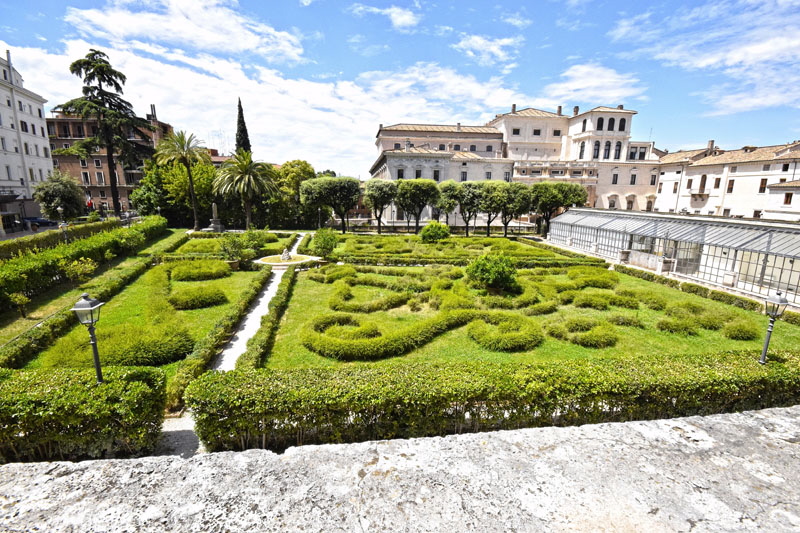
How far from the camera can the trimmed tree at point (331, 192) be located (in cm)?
4359

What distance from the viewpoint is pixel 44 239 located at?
2405cm

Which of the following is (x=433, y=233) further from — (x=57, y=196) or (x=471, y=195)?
(x=57, y=196)

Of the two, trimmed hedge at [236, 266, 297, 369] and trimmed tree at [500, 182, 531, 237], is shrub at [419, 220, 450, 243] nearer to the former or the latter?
trimmed tree at [500, 182, 531, 237]

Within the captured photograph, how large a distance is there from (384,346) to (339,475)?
696 centimetres

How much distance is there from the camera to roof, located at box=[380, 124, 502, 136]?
62.9 m

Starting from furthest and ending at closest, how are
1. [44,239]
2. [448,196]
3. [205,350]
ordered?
1. [448,196]
2. [44,239]
3. [205,350]

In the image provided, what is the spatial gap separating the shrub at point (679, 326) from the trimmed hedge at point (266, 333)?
15.4 meters

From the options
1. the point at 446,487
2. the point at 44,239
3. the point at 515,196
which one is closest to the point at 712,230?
the point at 515,196

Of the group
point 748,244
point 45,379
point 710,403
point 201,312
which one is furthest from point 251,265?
point 748,244

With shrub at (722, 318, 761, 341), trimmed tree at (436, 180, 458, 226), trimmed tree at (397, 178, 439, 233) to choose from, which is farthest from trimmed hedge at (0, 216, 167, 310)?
trimmed tree at (436, 180, 458, 226)

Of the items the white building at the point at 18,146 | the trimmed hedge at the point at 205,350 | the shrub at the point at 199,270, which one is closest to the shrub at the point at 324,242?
the shrub at the point at 199,270

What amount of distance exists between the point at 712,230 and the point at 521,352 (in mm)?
20720

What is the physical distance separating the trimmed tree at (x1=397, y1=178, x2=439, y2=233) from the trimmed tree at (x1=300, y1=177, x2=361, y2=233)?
5.42 metres

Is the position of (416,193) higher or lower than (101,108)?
lower
